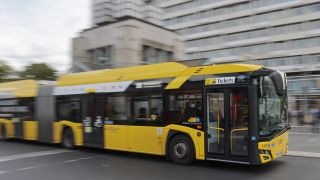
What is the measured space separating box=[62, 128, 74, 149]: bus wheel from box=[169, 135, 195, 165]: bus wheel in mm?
5756

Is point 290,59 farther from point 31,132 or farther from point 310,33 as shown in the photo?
point 31,132

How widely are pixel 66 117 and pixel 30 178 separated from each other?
6.64m

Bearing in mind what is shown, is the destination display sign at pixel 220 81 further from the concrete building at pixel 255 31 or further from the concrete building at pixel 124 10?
the concrete building at pixel 255 31

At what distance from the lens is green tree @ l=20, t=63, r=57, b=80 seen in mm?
59875

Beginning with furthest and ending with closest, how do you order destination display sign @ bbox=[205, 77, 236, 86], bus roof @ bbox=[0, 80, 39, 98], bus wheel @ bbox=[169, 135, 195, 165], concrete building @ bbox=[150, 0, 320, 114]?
1. concrete building @ bbox=[150, 0, 320, 114]
2. bus roof @ bbox=[0, 80, 39, 98]
3. bus wheel @ bbox=[169, 135, 195, 165]
4. destination display sign @ bbox=[205, 77, 236, 86]

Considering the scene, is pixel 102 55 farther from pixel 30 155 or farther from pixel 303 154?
pixel 303 154

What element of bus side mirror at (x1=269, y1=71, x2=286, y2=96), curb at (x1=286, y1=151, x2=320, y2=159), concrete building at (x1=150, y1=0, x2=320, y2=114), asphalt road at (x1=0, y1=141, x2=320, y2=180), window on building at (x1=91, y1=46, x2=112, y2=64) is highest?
concrete building at (x1=150, y1=0, x2=320, y2=114)

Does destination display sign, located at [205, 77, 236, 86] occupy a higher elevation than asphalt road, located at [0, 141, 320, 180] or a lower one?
higher

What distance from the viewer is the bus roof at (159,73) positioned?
1114 centimetres

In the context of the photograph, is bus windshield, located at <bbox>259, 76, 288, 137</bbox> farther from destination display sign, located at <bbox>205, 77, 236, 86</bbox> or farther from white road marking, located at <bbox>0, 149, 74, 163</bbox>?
white road marking, located at <bbox>0, 149, 74, 163</bbox>

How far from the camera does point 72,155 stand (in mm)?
A: 14742

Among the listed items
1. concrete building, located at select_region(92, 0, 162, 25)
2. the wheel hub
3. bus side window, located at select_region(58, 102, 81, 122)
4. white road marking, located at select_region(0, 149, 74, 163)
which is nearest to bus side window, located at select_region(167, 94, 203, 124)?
the wheel hub

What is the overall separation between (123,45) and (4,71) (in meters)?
44.2

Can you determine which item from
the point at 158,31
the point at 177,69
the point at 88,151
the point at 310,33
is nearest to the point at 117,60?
the point at 158,31
